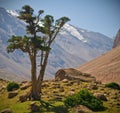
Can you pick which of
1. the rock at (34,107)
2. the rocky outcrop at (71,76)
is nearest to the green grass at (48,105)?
the rock at (34,107)

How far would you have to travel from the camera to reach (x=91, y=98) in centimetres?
3628

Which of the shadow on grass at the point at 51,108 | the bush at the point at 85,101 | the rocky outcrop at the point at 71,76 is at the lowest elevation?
the shadow on grass at the point at 51,108

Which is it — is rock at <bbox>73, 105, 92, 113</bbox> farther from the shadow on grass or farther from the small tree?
the small tree

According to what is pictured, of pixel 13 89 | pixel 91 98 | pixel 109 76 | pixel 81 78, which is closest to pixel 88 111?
pixel 91 98

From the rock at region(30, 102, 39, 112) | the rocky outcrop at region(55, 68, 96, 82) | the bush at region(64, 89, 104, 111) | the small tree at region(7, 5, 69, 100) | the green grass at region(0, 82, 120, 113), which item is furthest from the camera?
the rocky outcrop at region(55, 68, 96, 82)

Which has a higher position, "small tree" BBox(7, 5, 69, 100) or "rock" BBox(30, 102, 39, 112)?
"small tree" BBox(7, 5, 69, 100)

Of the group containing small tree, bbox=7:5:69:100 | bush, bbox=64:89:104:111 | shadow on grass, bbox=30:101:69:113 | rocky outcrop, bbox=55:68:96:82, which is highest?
small tree, bbox=7:5:69:100

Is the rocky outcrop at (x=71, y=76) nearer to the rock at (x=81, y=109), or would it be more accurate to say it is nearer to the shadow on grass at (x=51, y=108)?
the shadow on grass at (x=51, y=108)

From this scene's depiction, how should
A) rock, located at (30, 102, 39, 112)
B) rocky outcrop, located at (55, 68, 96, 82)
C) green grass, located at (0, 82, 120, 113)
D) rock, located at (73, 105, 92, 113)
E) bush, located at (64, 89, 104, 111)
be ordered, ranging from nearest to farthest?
rock, located at (73, 105, 92, 113), green grass, located at (0, 82, 120, 113), bush, located at (64, 89, 104, 111), rock, located at (30, 102, 39, 112), rocky outcrop, located at (55, 68, 96, 82)

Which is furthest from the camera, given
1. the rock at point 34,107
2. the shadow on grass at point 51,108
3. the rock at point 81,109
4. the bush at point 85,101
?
the rock at point 34,107

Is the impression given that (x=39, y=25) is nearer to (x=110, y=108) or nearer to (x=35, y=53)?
(x=35, y=53)

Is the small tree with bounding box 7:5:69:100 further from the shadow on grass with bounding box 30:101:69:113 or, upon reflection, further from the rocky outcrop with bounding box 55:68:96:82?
the rocky outcrop with bounding box 55:68:96:82

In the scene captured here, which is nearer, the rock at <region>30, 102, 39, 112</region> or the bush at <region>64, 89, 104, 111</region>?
the bush at <region>64, 89, 104, 111</region>

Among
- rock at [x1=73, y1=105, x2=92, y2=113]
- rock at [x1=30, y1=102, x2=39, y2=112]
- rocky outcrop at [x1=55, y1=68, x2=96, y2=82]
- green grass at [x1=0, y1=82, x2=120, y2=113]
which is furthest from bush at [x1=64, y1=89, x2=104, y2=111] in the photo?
rocky outcrop at [x1=55, y1=68, x2=96, y2=82]
